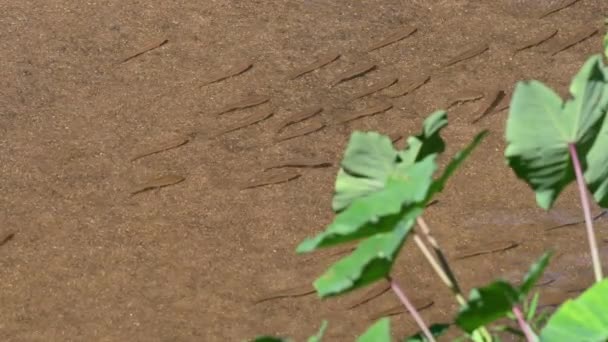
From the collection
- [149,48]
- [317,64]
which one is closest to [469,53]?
[317,64]

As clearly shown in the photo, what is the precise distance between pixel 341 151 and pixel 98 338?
0.82 metres

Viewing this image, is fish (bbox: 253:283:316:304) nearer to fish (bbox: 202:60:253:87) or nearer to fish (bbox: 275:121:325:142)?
fish (bbox: 275:121:325:142)

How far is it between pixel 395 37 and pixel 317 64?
26 centimetres

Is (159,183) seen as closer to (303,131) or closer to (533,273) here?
(303,131)

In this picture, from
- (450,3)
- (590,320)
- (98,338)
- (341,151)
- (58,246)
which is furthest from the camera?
(450,3)

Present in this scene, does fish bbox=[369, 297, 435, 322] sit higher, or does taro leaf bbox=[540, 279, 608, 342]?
taro leaf bbox=[540, 279, 608, 342]

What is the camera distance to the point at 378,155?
3.31 ft

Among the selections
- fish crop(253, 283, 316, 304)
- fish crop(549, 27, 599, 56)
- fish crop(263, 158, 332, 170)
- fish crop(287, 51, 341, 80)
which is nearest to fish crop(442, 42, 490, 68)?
fish crop(549, 27, 599, 56)

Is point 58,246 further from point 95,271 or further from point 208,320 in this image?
point 208,320

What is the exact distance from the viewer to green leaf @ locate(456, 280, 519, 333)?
802mm

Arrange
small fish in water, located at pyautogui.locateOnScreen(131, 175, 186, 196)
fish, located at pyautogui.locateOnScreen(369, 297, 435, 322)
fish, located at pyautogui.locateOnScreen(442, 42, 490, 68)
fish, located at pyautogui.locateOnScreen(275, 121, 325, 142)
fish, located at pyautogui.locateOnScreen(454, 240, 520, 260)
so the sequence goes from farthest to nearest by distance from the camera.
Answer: fish, located at pyautogui.locateOnScreen(442, 42, 490, 68) < fish, located at pyautogui.locateOnScreen(275, 121, 325, 142) < small fish in water, located at pyautogui.locateOnScreen(131, 175, 186, 196) < fish, located at pyautogui.locateOnScreen(454, 240, 520, 260) < fish, located at pyautogui.locateOnScreen(369, 297, 435, 322)

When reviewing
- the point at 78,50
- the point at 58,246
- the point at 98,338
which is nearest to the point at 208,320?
the point at 98,338

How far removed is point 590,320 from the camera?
0.77 m

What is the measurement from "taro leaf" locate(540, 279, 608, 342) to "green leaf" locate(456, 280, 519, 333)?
0.04 m
